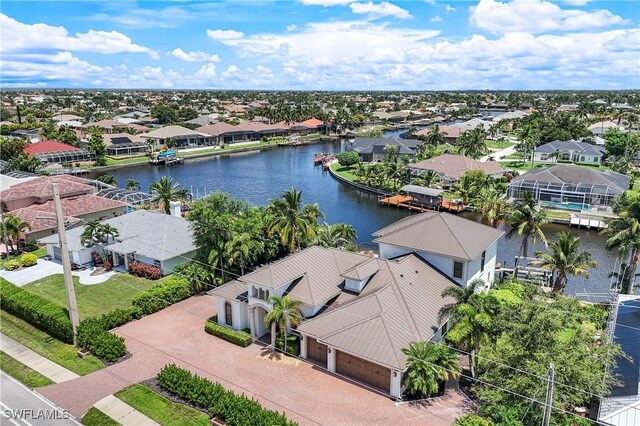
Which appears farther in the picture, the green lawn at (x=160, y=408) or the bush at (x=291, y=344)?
the bush at (x=291, y=344)

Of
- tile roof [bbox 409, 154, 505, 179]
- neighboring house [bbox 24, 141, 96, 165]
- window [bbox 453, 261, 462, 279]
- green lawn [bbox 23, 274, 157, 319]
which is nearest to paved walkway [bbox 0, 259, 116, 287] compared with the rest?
green lawn [bbox 23, 274, 157, 319]

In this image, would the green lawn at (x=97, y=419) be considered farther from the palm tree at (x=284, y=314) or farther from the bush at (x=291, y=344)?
the bush at (x=291, y=344)

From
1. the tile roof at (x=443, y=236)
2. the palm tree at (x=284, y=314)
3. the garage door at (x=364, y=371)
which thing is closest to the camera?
the garage door at (x=364, y=371)

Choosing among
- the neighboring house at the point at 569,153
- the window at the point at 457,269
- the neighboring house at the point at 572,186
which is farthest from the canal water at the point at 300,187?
the neighboring house at the point at 569,153

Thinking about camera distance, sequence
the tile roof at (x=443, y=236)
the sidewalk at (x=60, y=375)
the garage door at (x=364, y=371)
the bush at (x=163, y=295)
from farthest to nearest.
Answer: the bush at (x=163, y=295) → the tile roof at (x=443, y=236) → the garage door at (x=364, y=371) → the sidewalk at (x=60, y=375)

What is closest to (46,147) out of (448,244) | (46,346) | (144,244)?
(144,244)

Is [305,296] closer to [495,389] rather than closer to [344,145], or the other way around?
[495,389]

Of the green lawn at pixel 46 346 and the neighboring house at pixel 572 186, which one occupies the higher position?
the neighboring house at pixel 572 186
